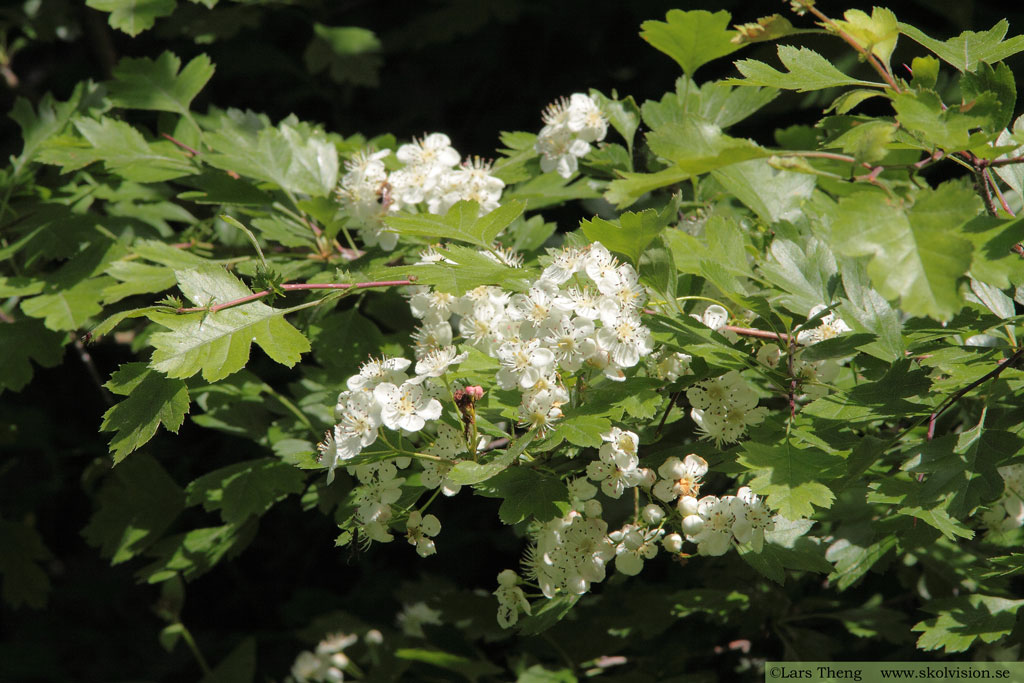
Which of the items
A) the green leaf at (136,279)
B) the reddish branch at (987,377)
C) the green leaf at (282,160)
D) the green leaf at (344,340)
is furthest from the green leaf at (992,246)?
the green leaf at (136,279)

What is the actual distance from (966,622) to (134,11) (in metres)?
2.10

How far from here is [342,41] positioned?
266 centimetres

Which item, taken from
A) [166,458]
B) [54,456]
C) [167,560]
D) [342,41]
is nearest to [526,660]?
[167,560]

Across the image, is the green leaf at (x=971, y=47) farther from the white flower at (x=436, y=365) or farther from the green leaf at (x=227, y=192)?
the green leaf at (x=227, y=192)

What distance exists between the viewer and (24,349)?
5.36 feet

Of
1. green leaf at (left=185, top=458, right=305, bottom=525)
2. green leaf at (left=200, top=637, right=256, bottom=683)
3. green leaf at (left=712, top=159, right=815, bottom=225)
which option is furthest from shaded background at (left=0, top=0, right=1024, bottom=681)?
green leaf at (left=712, top=159, right=815, bottom=225)

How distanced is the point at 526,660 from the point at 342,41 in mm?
1979

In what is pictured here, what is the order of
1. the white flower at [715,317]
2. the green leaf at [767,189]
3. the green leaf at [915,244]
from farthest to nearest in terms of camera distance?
1. the green leaf at [767,189]
2. the white flower at [715,317]
3. the green leaf at [915,244]

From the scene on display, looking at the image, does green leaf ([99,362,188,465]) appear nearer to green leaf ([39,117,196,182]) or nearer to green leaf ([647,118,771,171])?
green leaf ([39,117,196,182])

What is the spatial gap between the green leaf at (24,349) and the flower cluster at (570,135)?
1050 mm

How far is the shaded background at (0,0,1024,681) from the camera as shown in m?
2.50

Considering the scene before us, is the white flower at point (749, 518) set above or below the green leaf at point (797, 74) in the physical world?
below

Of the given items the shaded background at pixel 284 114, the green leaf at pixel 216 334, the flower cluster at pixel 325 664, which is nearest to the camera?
the green leaf at pixel 216 334

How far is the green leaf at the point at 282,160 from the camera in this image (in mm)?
1596
